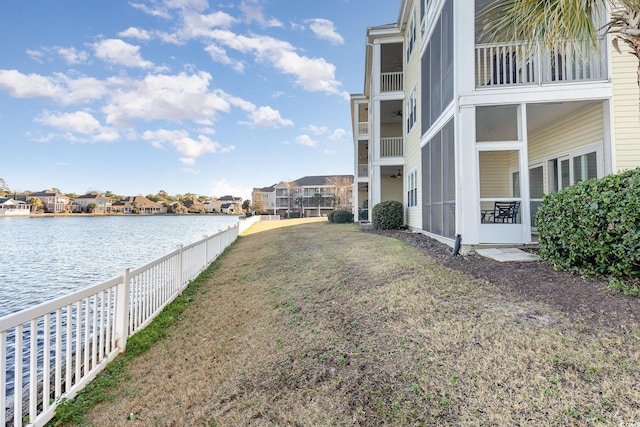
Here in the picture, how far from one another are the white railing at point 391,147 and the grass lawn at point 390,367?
11.6m

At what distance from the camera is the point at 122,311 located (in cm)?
379

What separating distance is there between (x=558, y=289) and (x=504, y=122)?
5.57 m

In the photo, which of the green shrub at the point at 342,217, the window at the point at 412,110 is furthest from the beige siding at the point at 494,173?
the green shrub at the point at 342,217

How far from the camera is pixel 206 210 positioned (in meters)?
92.4

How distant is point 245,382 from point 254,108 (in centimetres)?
2967

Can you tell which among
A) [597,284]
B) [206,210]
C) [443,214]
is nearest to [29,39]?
[443,214]

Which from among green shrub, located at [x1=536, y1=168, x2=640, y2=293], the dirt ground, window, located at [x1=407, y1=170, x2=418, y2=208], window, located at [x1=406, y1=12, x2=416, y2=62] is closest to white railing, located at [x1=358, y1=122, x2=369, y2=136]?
window, located at [x1=406, y1=12, x2=416, y2=62]

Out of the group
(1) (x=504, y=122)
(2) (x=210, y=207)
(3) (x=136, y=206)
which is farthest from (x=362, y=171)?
(2) (x=210, y=207)

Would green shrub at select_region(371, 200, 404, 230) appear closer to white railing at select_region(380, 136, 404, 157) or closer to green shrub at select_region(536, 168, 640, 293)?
white railing at select_region(380, 136, 404, 157)

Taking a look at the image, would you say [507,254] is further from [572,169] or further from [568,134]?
[568,134]

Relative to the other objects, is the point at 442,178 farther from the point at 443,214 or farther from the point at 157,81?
the point at 157,81

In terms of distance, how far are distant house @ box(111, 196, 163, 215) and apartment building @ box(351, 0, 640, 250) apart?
85497 millimetres

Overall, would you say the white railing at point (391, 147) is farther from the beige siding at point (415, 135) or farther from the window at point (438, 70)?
the window at point (438, 70)

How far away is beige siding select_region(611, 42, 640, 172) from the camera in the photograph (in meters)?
6.45
